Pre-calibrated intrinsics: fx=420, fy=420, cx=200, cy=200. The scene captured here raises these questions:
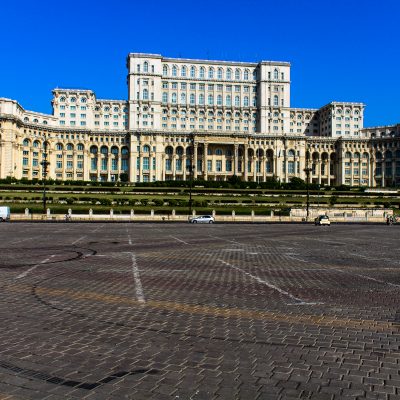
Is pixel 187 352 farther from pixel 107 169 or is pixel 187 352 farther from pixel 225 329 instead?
pixel 107 169

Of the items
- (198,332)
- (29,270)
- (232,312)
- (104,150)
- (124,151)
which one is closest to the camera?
(198,332)

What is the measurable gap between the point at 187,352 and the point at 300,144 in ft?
440

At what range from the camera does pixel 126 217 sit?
53781 millimetres

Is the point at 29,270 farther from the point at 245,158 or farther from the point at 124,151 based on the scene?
the point at 124,151

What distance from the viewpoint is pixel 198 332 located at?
736cm

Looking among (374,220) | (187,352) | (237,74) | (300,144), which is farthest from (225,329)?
(237,74)

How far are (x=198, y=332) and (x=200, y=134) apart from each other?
123 metres

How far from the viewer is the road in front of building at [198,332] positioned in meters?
5.30

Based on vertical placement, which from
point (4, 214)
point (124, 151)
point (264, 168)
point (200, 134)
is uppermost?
point (200, 134)

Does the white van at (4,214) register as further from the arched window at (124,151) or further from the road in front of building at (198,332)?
the arched window at (124,151)

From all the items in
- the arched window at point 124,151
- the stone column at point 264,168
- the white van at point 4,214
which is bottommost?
the white van at point 4,214

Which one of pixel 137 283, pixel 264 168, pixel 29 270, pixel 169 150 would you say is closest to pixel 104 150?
pixel 169 150

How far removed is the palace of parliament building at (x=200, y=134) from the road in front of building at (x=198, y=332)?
4564 inches

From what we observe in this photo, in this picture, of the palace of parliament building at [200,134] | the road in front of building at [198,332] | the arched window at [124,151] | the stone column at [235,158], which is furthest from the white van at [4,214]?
the stone column at [235,158]
